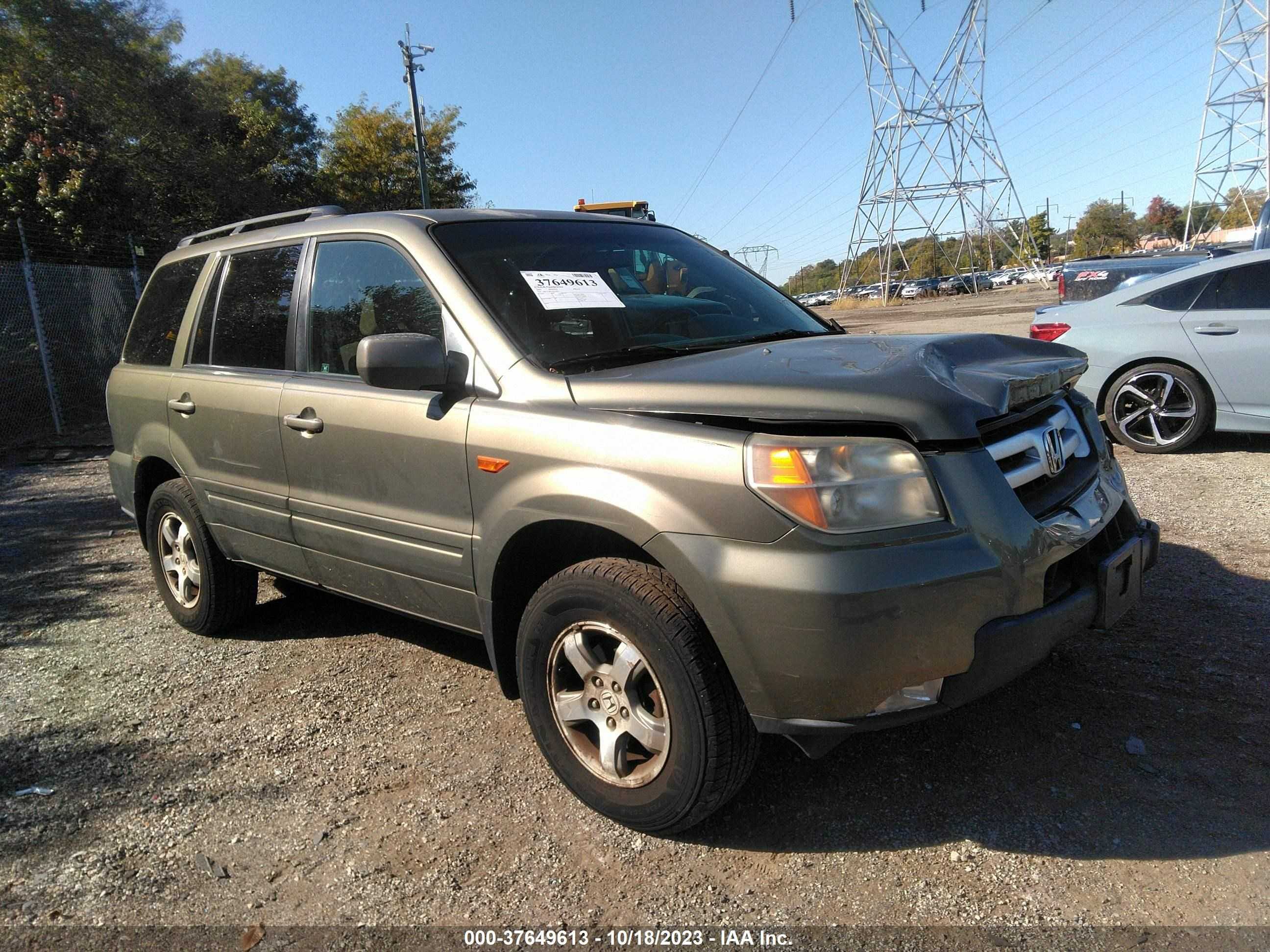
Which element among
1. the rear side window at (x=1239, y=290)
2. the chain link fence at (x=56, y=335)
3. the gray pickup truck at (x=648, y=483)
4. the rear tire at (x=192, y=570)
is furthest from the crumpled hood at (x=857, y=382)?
Answer: the chain link fence at (x=56, y=335)

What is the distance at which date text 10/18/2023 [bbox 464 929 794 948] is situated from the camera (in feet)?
7.28

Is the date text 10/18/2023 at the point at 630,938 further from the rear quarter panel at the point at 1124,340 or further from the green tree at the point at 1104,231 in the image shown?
the green tree at the point at 1104,231

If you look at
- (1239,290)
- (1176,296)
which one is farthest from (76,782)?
(1239,290)

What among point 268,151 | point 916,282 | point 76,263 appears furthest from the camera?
point 916,282

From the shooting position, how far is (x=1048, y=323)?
303 inches

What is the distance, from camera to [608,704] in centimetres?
263

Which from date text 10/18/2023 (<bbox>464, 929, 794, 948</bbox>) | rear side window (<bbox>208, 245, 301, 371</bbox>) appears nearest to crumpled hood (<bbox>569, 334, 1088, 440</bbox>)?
date text 10/18/2023 (<bbox>464, 929, 794, 948</bbox>)

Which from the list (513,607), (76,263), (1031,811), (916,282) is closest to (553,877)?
(513,607)

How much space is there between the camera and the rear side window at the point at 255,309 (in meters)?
3.74

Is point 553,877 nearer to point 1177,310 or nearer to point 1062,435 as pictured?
point 1062,435

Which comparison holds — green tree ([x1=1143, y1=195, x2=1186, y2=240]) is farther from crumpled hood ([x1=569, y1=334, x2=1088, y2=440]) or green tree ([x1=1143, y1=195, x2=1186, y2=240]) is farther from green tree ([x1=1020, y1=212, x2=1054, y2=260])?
crumpled hood ([x1=569, y1=334, x2=1088, y2=440])

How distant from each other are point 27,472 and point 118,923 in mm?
8999

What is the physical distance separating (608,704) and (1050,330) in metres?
6.46

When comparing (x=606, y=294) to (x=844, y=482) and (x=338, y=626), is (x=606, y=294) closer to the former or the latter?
(x=844, y=482)
